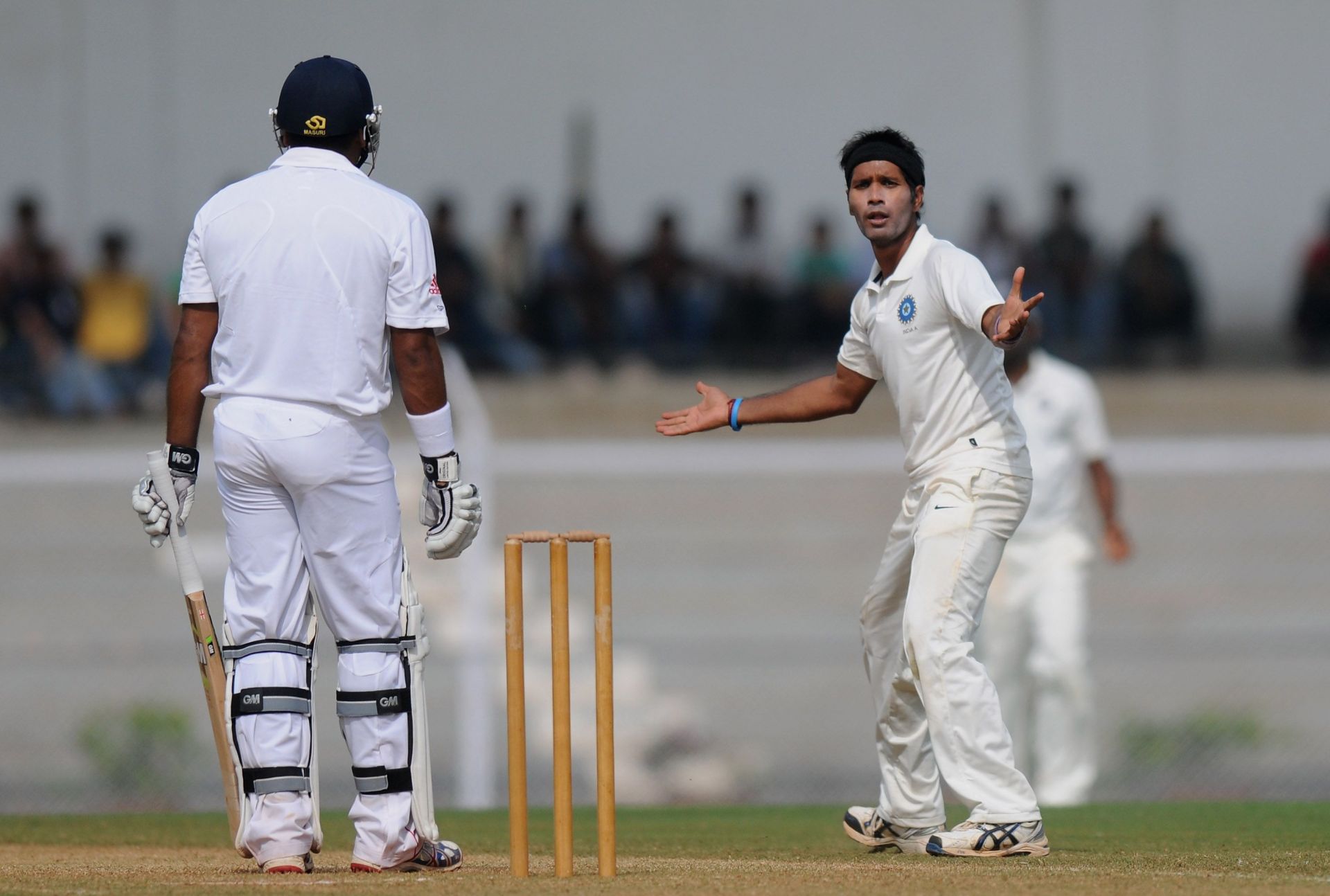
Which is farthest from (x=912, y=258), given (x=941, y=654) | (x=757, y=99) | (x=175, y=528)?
(x=757, y=99)

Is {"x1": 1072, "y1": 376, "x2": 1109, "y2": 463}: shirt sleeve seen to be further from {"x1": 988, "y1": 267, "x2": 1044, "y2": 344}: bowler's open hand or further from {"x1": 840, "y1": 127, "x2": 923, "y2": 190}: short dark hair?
{"x1": 988, "y1": 267, "x2": 1044, "y2": 344}: bowler's open hand

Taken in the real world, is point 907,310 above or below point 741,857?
above

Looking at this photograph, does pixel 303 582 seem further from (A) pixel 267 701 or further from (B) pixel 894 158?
(B) pixel 894 158

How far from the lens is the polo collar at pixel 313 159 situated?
14.2 feet

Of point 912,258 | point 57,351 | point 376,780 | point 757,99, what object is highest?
point 757,99

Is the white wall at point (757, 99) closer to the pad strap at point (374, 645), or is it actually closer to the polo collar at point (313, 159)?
the polo collar at point (313, 159)

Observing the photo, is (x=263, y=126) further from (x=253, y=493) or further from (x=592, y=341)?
(x=253, y=493)

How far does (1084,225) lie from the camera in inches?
546

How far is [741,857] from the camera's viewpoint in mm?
4832

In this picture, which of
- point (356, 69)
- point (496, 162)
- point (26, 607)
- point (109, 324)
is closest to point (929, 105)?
point (496, 162)

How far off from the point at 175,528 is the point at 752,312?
9.42m

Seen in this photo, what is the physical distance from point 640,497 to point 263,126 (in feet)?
16.9

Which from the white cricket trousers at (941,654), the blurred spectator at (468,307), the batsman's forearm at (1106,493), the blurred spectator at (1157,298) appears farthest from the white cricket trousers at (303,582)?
the blurred spectator at (1157,298)

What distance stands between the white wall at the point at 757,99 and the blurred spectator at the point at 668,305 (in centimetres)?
116
